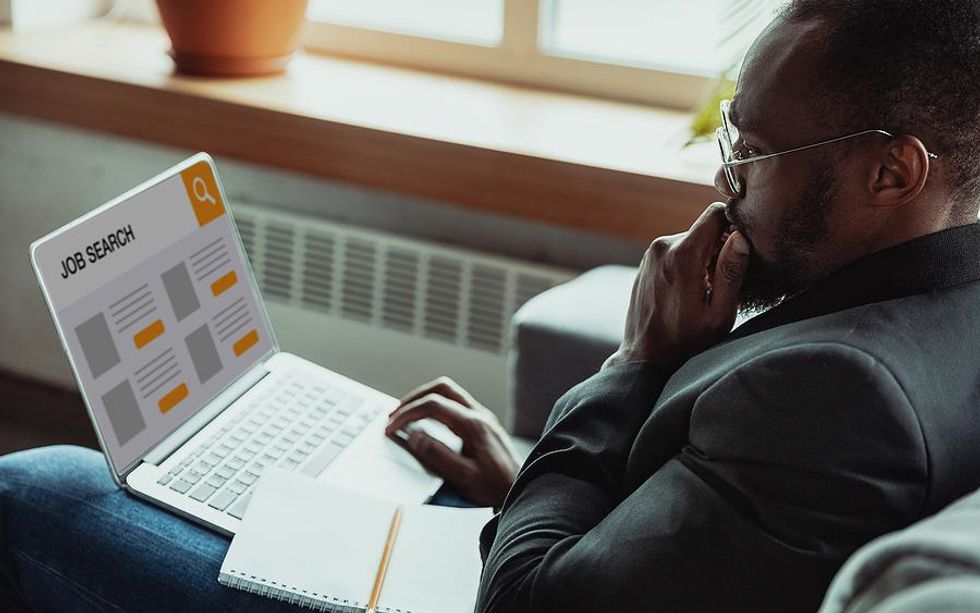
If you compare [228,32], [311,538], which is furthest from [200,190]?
[228,32]

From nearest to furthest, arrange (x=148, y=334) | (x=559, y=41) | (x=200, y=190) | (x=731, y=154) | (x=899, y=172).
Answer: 1. (x=899, y=172)
2. (x=731, y=154)
3. (x=148, y=334)
4. (x=200, y=190)
5. (x=559, y=41)

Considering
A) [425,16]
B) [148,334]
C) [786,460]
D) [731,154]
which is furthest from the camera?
[425,16]

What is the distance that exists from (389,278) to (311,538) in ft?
3.43

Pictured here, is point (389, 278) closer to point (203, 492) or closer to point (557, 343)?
point (557, 343)

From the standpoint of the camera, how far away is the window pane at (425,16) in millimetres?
2418

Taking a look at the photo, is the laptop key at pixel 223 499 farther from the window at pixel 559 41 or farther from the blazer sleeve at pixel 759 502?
the window at pixel 559 41

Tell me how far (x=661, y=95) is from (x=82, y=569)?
1.43 meters

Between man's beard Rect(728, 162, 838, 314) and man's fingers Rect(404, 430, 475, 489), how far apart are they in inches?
16.0

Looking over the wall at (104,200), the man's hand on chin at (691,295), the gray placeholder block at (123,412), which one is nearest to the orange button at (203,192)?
the gray placeholder block at (123,412)

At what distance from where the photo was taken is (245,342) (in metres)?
1.49

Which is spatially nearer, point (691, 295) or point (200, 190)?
point (691, 295)

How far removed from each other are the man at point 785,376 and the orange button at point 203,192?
1.36 feet

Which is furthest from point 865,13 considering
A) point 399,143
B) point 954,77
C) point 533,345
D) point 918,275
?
point 399,143

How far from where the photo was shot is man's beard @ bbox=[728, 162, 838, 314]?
1.01 metres
